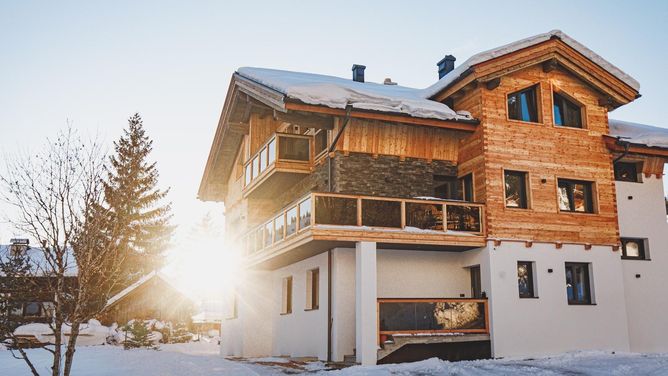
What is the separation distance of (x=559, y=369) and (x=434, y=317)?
3.35 metres

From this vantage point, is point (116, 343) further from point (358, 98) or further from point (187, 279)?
point (187, 279)

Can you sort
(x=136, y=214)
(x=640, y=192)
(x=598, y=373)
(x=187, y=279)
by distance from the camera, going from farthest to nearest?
(x=187, y=279) → (x=136, y=214) → (x=640, y=192) → (x=598, y=373)

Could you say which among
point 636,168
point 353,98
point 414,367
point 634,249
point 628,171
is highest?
point 353,98

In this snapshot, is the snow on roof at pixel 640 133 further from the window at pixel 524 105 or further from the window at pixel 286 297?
the window at pixel 286 297

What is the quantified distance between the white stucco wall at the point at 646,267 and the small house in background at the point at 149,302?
27689 mm

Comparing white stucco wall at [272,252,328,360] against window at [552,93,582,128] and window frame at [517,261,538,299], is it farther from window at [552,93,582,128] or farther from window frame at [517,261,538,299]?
window at [552,93,582,128]

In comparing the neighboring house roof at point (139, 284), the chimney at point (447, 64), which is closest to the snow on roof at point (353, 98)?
the chimney at point (447, 64)

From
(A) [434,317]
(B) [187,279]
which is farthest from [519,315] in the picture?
(B) [187,279]

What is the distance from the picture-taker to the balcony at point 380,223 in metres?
16.4

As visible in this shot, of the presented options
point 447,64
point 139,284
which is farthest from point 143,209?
point 447,64

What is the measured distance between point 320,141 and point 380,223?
465 cm

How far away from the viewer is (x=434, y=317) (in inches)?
641

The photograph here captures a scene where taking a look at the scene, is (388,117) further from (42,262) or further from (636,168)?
(42,262)

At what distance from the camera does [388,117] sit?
17.9 m
